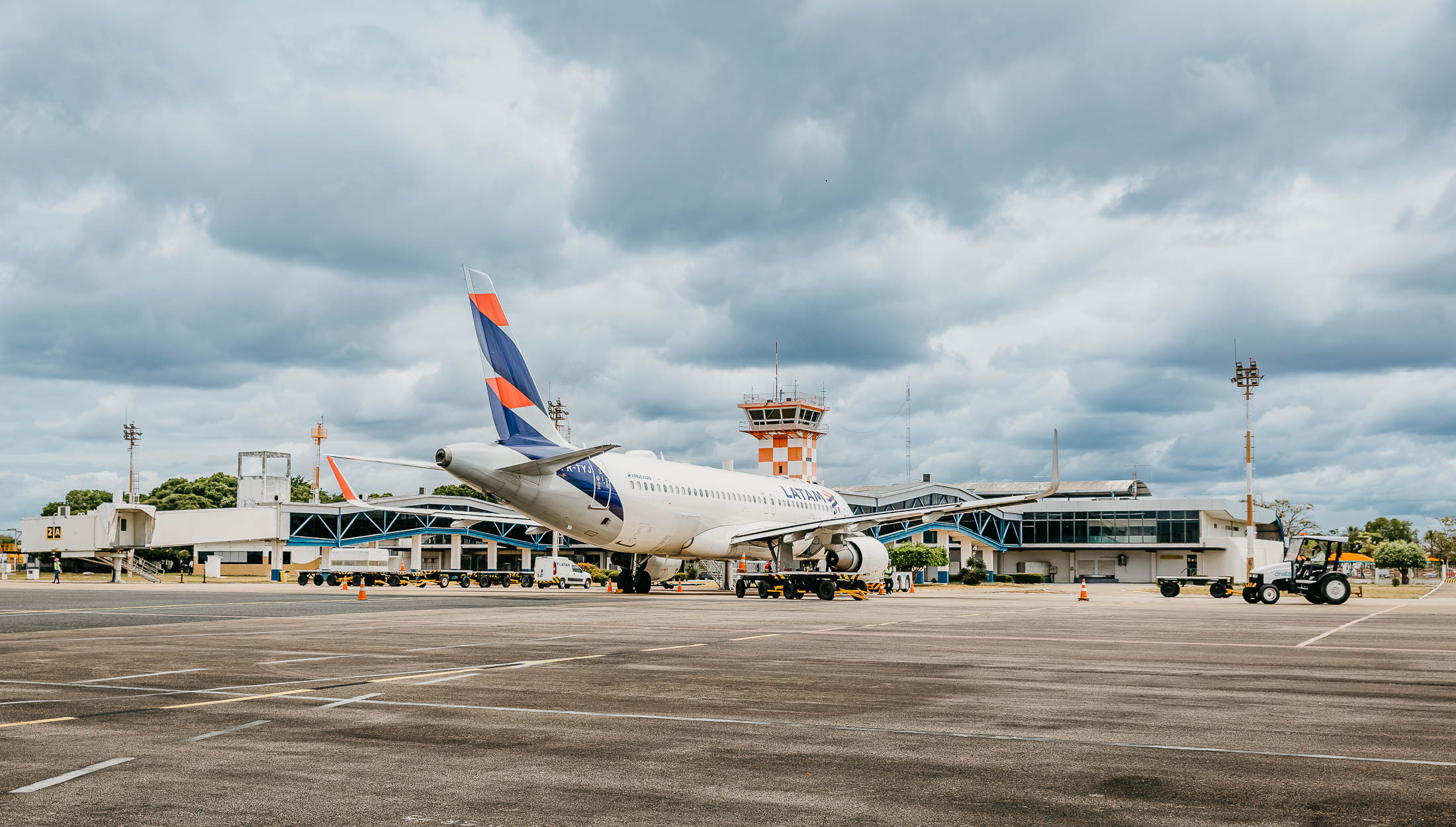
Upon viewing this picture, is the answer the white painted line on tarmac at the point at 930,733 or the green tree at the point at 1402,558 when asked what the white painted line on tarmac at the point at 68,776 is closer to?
the white painted line on tarmac at the point at 930,733

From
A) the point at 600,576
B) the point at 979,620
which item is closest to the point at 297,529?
the point at 600,576

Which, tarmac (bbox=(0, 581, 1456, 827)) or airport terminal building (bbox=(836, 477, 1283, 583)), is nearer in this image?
tarmac (bbox=(0, 581, 1456, 827))

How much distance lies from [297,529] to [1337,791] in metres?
94.8

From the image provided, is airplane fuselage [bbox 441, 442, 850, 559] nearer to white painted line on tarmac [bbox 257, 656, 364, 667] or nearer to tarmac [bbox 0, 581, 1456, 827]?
tarmac [bbox 0, 581, 1456, 827]

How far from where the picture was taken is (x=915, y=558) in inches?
3268

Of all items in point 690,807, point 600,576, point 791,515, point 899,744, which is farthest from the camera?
point 600,576

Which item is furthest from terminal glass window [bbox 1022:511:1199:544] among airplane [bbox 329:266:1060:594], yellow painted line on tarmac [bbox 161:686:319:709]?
yellow painted line on tarmac [bbox 161:686:319:709]

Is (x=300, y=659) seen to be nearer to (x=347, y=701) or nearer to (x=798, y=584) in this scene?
(x=347, y=701)

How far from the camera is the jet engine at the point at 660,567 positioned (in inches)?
1703

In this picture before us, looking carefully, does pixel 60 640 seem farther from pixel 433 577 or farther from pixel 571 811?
pixel 433 577

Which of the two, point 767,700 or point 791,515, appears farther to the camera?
point 791,515

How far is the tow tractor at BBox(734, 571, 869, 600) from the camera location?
120ft

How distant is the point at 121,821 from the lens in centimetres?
518

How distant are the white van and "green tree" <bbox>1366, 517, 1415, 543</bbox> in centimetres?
12821
